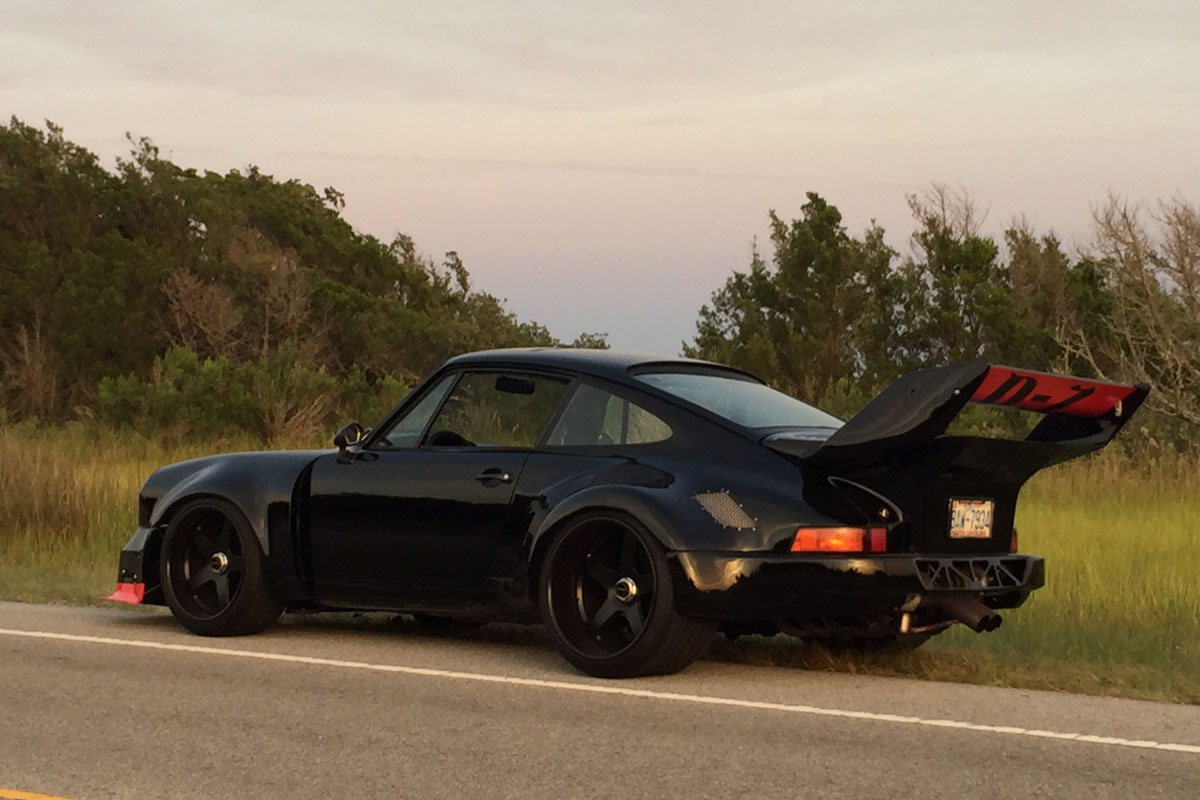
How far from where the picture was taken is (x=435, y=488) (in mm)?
9430

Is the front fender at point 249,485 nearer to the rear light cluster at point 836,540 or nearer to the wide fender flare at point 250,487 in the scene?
the wide fender flare at point 250,487

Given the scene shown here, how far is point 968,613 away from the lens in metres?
8.33

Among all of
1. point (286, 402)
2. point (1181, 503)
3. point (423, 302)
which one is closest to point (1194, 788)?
point (1181, 503)

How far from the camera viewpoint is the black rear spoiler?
7805 mm

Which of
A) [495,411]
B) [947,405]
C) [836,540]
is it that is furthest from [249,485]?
[947,405]

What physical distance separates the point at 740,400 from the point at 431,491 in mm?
1647

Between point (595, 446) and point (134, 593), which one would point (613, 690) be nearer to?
point (595, 446)

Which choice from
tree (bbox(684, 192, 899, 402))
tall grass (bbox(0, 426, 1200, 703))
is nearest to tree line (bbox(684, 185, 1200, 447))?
tree (bbox(684, 192, 899, 402))

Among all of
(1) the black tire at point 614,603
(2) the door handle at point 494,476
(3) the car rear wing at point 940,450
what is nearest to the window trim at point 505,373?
(2) the door handle at point 494,476

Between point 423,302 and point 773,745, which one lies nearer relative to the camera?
point 773,745

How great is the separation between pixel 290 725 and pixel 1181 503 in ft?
42.9

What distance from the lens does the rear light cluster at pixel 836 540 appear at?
8.09m

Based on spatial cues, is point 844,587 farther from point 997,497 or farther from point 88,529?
point 88,529

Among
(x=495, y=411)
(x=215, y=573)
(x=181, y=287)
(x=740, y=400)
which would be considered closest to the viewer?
(x=740, y=400)
